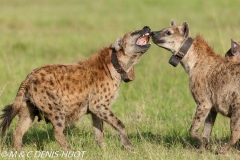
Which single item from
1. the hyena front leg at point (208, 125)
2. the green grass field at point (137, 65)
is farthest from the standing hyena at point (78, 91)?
the hyena front leg at point (208, 125)

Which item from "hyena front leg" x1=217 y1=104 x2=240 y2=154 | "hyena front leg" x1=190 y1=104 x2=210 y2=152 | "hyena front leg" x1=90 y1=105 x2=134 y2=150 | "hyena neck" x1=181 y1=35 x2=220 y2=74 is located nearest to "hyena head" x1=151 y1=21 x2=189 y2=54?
"hyena neck" x1=181 y1=35 x2=220 y2=74

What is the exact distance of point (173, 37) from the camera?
7023mm

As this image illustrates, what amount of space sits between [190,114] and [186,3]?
12412mm

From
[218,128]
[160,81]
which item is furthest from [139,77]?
[218,128]

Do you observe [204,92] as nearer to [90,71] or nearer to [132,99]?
[90,71]

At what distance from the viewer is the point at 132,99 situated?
941cm

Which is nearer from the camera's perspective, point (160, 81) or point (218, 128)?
point (218, 128)

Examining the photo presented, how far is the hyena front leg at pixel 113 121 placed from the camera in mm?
6732

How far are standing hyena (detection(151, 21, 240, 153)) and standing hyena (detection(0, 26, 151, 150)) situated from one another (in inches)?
17.2

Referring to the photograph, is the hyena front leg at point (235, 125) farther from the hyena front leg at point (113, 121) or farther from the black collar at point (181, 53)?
the hyena front leg at point (113, 121)

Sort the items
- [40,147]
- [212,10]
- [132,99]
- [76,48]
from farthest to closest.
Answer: [212,10] < [76,48] < [132,99] < [40,147]

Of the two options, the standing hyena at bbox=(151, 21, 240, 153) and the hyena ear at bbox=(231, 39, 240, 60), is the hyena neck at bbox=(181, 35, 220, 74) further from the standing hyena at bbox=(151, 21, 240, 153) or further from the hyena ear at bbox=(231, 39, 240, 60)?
the hyena ear at bbox=(231, 39, 240, 60)

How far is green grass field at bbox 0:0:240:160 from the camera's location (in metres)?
6.96

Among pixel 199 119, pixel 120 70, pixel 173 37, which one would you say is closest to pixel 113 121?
pixel 120 70
